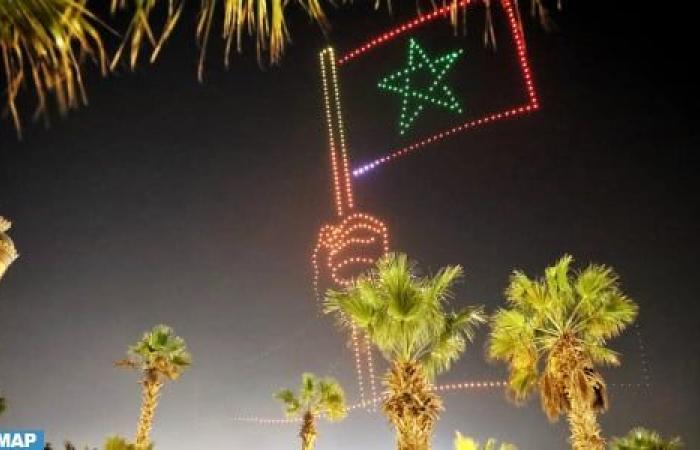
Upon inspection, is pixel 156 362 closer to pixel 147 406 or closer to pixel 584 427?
pixel 147 406

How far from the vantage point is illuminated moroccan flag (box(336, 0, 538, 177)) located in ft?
78.1

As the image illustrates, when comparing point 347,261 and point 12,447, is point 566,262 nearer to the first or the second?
point 347,261

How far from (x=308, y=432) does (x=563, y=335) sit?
518 inches

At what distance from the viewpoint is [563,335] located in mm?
15258

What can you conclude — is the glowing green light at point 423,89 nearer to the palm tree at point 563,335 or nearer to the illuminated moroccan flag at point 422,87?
the illuminated moroccan flag at point 422,87

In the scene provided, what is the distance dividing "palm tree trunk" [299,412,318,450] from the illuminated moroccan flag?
10.3 metres

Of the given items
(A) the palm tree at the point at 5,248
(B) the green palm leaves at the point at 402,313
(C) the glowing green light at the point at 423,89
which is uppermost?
(C) the glowing green light at the point at 423,89

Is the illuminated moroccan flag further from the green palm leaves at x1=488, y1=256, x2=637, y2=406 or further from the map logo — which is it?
the map logo

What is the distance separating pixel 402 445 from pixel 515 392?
496cm

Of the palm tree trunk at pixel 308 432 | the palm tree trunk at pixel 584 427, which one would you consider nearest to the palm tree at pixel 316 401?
the palm tree trunk at pixel 308 432

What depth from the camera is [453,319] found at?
14.1m

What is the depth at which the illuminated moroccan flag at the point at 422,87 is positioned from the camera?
23812 mm

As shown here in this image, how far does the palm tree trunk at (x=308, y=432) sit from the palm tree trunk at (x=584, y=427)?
500 inches

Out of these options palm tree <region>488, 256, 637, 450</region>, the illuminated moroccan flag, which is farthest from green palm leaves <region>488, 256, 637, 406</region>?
the illuminated moroccan flag
